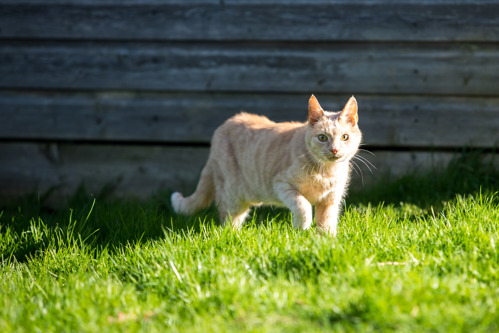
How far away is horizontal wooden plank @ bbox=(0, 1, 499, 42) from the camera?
4.66 metres

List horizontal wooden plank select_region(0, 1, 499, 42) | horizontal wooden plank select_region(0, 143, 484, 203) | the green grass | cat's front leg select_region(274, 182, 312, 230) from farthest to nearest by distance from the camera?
horizontal wooden plank select_region(0, 143, 484, 203) < horizontal wooden plank select_region(0, 1, 499, 42) < cat's front leg select_region(274, 182, 312, 230) < the green grass

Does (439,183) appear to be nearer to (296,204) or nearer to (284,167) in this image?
(284,167)

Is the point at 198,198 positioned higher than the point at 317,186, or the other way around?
the point at 317,186

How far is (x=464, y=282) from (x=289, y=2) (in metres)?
3.25

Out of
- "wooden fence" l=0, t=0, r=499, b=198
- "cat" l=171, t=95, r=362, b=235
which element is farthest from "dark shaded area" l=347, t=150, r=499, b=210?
"cat" l=171, t=95, r=362, b=235

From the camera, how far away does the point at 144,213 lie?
358cm

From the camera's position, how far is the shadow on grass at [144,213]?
11.2 ft

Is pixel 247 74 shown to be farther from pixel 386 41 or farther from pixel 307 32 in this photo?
pixel 386 41

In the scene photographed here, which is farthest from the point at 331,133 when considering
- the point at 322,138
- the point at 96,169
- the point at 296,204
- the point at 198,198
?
the point at 96,169

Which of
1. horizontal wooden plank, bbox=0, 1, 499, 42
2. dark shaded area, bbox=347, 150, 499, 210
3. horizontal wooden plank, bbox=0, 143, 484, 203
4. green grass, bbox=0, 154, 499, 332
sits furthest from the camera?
horizontal wooden plank, bbox=0, 143, 484, 203

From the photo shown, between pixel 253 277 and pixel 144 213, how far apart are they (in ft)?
4.18

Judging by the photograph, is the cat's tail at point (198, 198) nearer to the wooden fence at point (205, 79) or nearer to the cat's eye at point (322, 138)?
the wooden fence at point (205, 79)

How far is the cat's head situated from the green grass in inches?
18.5

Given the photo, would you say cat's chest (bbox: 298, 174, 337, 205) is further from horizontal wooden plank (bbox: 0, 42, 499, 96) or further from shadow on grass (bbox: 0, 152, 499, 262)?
horizontal wooden plank (bbox: 0, 42, 499, 96)
